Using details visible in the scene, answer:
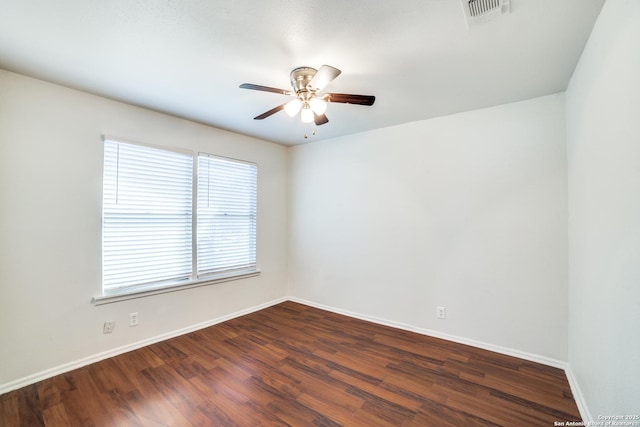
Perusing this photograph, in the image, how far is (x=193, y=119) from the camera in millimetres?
3264

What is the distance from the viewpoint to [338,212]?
3.98m

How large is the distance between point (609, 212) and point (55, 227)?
4.08m

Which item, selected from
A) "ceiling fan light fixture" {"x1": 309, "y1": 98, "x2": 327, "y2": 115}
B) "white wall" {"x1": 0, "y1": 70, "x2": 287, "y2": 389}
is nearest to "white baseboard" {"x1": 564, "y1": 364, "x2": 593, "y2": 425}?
"ceiling fan light fixture" {"x1": 309, "y1": 98, "x2": 327, "y2": 115}

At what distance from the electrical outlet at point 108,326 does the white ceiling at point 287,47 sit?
2.25m

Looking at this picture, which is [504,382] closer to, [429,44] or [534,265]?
[534,265]

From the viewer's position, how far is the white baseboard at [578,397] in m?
1.74

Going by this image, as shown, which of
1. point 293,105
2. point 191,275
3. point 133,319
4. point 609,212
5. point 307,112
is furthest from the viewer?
point 191,275

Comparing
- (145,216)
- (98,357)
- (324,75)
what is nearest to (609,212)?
(324,75)

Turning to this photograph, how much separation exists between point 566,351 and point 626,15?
260 cm

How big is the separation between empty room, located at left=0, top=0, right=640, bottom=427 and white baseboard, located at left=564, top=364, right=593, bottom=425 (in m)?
0.02

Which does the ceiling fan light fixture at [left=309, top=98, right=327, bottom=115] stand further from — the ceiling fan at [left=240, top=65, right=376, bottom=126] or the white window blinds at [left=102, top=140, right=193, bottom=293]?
the white window blinds at [left=102, top=140, right=193, bottom=293]

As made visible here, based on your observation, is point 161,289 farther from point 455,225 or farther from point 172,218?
point 455,225

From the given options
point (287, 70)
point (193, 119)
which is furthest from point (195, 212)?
point (287, 70)

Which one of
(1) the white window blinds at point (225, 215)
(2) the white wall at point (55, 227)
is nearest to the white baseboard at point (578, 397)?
(1) the white window blinds at point (225, 215)
